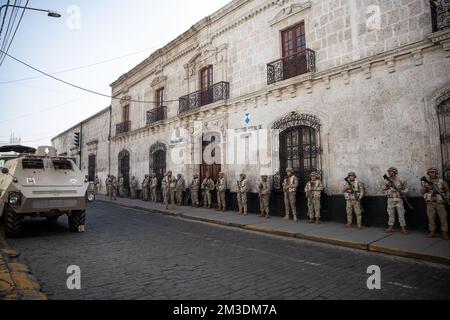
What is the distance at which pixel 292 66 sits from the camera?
440 inches

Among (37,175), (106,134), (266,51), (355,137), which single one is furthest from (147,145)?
(355,137)

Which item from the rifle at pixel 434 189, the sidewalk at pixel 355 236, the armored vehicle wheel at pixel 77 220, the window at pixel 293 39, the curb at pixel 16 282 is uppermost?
the window at pixel 293 39

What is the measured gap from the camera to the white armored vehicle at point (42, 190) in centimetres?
693

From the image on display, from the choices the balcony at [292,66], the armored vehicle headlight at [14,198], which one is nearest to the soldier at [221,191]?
the balcony at [292,66]

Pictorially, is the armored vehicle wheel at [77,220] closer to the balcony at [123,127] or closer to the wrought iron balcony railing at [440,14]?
the wrought iron balcony railing at [440,14]

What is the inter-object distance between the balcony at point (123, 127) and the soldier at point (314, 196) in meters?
17.0

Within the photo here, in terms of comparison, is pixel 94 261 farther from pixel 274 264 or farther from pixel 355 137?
pixel 355 137

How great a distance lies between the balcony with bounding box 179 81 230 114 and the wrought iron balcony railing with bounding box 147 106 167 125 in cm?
222

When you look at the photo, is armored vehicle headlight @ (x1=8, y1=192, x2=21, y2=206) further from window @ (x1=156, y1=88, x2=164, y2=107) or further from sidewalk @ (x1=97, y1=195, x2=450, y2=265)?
window @ (x1=156, y1=88, x2=164, y2=107)

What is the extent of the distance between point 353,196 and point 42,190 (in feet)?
28.4

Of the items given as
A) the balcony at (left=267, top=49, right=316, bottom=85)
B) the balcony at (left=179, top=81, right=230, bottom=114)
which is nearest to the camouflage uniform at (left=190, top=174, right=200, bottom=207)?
the balcony at (left=179, top=81, right=230, bottom=114)

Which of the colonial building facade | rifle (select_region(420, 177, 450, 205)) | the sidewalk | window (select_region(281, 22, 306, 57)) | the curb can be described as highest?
window (select_region(281, 22, 306, 57))

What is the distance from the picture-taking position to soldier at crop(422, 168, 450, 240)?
6809mm

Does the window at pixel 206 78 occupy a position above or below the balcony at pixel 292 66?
above
